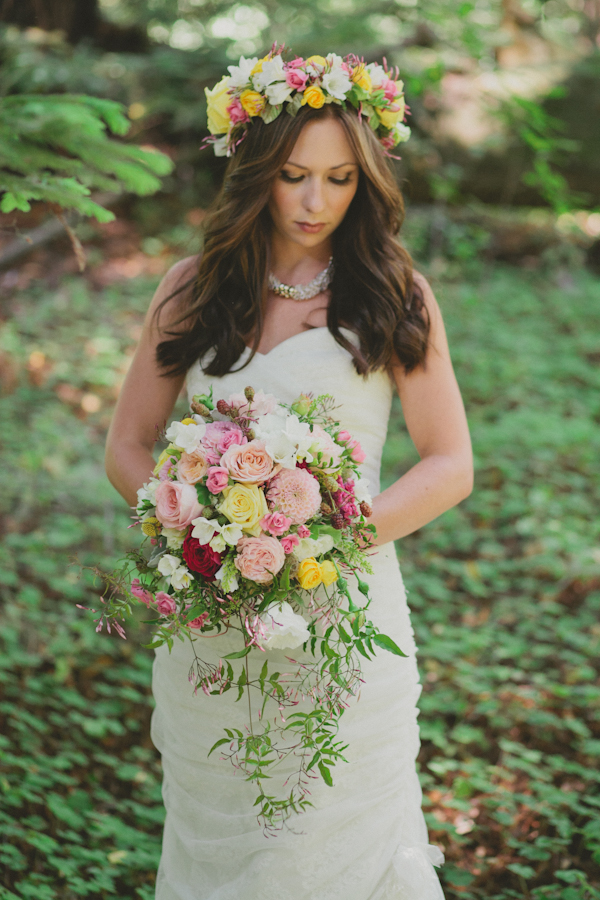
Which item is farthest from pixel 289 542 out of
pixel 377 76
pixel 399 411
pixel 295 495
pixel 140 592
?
pixel 399 411

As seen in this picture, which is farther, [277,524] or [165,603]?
[165,603]

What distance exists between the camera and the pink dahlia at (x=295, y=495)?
169 centimetres

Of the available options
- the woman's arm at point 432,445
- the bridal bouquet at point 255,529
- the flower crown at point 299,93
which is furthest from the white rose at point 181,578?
the flower crown at point 299,93

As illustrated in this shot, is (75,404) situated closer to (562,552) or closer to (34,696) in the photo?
(34,696)

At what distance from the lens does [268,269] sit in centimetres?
250

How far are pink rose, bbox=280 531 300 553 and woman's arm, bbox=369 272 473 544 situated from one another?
553 mm

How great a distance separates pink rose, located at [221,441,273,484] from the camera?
1.68 meters

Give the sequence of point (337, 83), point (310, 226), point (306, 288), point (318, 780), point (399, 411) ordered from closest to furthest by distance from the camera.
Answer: point (318, 780), point (337, 83), point (310, 226), point (306, 288), point (399, 411)

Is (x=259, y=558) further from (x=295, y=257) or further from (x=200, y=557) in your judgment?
(x=295, y=257)

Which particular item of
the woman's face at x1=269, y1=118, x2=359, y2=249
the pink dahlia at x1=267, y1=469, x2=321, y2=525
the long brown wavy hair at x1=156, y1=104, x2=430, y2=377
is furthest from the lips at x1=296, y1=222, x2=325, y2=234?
the pink dahlia at x1=267, y1=469, x2=321, y2=525

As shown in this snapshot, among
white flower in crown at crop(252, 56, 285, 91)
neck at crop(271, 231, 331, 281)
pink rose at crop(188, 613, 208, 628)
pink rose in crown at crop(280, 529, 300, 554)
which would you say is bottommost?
pink rose at crop(188, 613, 208, 628)

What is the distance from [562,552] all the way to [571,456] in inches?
43.2

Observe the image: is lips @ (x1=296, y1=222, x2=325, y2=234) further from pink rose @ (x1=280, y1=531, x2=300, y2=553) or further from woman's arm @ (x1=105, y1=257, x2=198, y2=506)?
pink rose @ (x1=280, y1=531, x2=300, y2=553)

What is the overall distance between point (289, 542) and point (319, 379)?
2.41 ft
